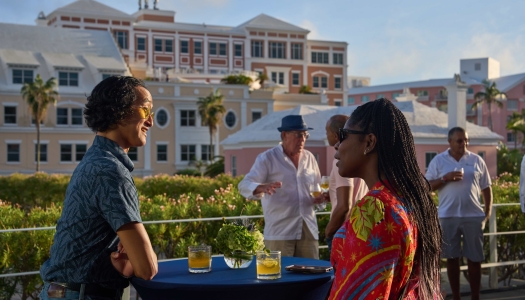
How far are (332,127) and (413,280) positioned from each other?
10.6ft

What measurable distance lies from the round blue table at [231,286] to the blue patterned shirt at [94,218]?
0.61m

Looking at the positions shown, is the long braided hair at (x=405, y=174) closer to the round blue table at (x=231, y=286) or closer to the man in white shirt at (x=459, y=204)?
the round blue table at (x=231, y=286)

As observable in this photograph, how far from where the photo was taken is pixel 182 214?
872 centimetres

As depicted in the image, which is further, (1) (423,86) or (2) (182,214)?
(1) (423,86)

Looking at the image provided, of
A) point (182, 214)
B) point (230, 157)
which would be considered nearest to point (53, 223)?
point (182, 214)

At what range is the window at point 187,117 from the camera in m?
55.8

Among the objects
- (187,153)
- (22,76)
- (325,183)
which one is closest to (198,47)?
(187,153)

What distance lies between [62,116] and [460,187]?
1844 inches

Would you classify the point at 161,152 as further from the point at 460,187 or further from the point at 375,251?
the point at 375,251

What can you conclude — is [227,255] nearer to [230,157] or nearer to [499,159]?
[230,157]

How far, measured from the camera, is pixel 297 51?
8038 cm

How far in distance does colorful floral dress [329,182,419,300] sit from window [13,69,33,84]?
172 feet

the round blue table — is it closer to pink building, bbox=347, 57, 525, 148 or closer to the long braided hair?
the long braided hair

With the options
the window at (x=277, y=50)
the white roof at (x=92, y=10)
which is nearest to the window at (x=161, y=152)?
the white roof at (x=92, y=10)
